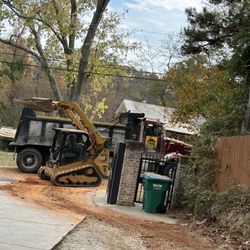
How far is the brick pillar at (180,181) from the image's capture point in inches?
579

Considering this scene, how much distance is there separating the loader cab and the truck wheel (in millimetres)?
3410

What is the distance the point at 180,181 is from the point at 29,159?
10259 mm

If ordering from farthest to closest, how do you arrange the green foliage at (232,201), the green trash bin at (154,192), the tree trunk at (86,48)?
the tree trunk at (86,48) < the green trash bin at (154,192) < the green foliage at (232,201)

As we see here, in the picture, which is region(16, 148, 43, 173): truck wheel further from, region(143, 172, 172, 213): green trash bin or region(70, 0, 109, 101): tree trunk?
region(70, 0, 109, 101): tree trunk

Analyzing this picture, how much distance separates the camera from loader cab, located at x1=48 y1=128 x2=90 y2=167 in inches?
751

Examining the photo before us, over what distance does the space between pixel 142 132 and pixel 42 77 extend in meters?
40.6

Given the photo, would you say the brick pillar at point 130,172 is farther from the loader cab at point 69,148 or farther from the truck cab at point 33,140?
the truck cab at point 33,140

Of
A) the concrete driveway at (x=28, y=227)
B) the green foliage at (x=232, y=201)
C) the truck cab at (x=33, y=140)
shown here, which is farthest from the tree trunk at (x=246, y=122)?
the truck cab at (x=33, y=140)

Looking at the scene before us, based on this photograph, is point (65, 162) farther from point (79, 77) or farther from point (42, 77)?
point (42, 77)

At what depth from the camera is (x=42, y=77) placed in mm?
66000

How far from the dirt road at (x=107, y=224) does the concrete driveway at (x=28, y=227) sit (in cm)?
34

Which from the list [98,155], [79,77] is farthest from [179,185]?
[79,77]

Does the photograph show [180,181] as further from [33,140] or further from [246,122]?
[33,140]

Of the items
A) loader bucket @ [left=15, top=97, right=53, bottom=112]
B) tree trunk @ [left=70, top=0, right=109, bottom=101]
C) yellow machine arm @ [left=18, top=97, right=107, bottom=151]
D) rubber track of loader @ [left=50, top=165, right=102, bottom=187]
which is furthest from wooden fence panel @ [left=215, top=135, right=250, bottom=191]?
tree trunk @ [left=70, top=0, right=109, bottom=101]
